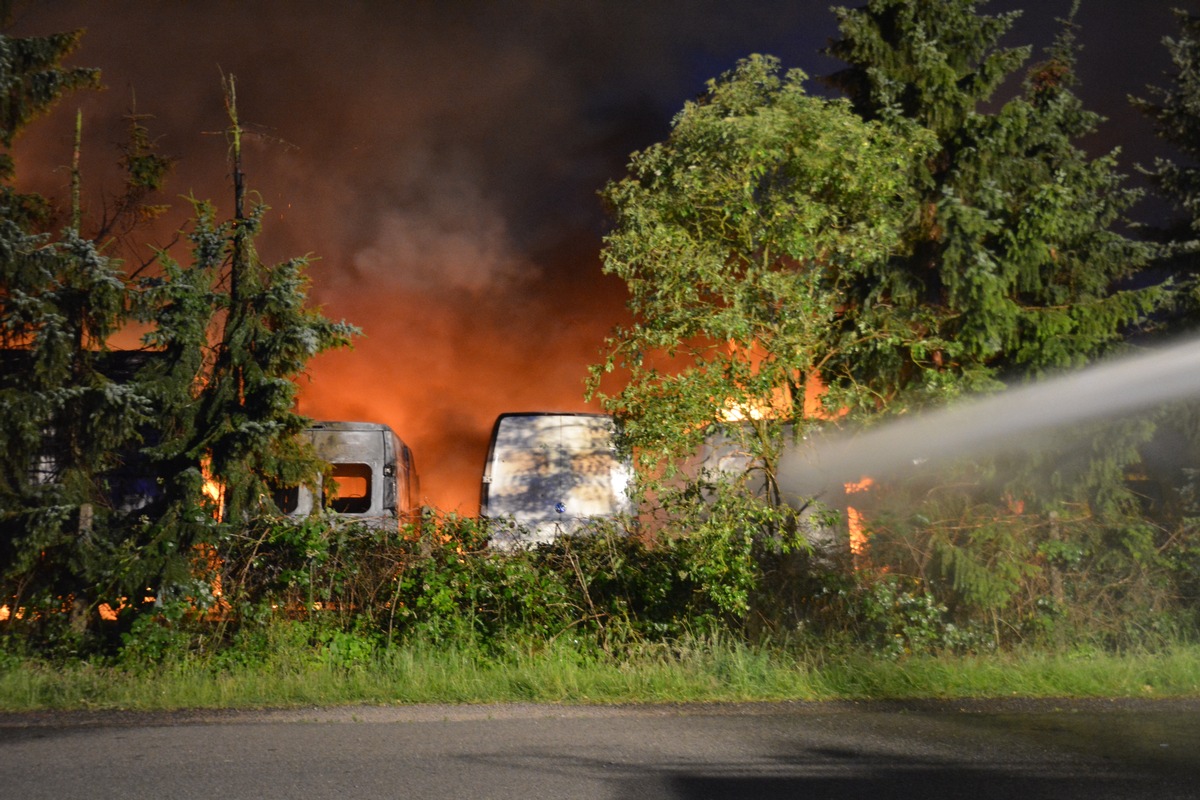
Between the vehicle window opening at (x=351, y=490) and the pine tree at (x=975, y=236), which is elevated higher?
the pine tree at (x=975, y=236)

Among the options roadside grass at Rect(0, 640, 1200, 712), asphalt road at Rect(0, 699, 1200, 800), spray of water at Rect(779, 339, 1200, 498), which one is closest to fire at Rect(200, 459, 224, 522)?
roadside grass at Rect(0, 640, 1200, 712)

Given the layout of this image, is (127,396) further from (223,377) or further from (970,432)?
(970,432)

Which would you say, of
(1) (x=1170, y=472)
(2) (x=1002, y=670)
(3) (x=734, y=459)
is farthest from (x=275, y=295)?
(1) (x=1170, y=472)

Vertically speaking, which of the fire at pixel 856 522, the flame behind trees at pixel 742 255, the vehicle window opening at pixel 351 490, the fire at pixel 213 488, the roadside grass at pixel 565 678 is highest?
the flame behind trees at pixel 742 255

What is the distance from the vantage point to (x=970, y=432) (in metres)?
10.1

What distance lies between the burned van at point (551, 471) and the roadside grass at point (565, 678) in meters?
4.07

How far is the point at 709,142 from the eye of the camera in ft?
31.8

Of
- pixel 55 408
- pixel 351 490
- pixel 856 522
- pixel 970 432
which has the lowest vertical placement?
pixel 856 522

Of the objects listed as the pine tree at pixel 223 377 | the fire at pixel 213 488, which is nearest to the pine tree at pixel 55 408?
the pine tree at pixel 223 377

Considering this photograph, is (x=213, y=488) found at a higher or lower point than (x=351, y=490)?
lower

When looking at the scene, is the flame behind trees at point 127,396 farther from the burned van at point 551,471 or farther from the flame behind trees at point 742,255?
the burned van at point 551,471

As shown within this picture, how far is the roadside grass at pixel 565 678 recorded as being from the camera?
26.1 feet

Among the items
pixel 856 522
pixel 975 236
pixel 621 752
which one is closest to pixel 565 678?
pixel 621 752

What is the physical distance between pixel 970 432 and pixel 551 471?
552 cm
